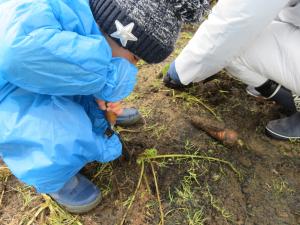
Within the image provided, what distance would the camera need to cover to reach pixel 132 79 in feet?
4.47

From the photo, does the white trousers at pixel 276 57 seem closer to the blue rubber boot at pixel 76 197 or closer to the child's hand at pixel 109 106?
the child's hand at pixel 109 106

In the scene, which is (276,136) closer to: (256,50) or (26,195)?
(256,50)

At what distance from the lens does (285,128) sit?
1.95 meters

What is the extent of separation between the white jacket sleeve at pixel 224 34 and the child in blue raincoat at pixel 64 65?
13.7 inches

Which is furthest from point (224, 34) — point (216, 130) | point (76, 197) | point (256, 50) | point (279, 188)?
point (76, 197)

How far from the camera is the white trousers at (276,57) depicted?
5.72 feet

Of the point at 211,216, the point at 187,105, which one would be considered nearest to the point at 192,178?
the point at 211,216

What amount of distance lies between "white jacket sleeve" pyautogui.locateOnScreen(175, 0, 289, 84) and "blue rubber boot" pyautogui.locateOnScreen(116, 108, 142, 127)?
0.99ft

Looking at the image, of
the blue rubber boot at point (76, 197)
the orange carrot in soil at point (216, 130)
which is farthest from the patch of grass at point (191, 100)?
the blue rubber boot at point (76, 197)

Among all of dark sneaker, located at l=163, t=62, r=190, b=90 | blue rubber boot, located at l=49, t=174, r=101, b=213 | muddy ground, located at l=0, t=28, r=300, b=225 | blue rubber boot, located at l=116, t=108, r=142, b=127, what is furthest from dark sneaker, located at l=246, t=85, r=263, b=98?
blue rubber boot, located at l=49, t=174, r=101, b=213

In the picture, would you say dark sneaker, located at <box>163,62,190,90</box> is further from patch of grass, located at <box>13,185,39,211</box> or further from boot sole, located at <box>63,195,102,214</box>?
patch of grass, located at <box>13,185,39,211</box>

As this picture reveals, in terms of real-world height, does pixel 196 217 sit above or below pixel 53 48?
below

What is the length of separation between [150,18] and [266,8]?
1.76 feet

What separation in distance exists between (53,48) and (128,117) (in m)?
0.82
